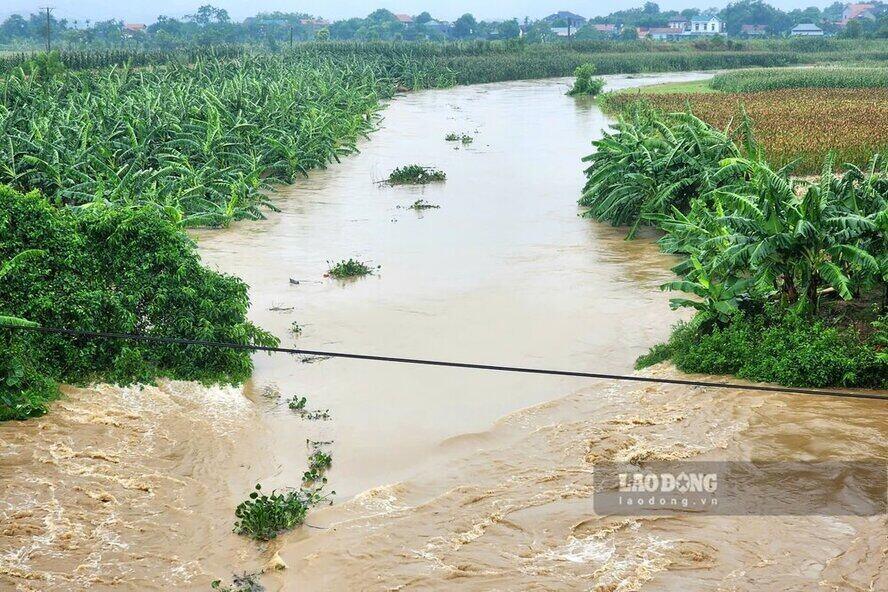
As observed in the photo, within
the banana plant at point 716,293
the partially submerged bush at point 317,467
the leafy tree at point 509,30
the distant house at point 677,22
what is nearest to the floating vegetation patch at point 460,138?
the banana plant at point 716,293

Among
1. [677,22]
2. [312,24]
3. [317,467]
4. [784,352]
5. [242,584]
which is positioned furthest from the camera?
[677,22]

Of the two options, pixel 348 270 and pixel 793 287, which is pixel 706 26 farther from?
pixel 793 287

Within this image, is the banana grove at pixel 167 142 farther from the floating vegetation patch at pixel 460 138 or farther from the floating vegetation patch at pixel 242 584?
the floating vegetation patch at pixel 242 584

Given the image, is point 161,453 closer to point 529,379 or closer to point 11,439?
point 11,439

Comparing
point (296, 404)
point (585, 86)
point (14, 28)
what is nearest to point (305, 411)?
point (296, 404)

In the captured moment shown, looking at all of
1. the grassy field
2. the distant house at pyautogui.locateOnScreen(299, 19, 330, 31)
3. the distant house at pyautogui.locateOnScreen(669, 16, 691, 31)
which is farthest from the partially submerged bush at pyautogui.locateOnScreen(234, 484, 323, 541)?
the distant house at pyautogui.locateOnScreen(669, 16, 691, 31)

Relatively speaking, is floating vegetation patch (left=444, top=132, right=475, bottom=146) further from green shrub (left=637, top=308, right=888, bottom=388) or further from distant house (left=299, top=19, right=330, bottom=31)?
distant house (left=299, top=19, right=330, bottom=31)
